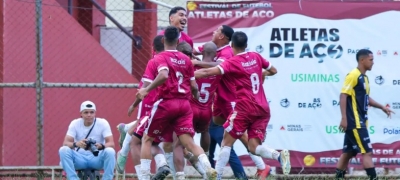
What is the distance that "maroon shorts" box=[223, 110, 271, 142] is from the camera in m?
12.2

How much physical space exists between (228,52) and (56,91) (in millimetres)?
4095

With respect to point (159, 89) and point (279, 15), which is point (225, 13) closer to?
point (279, 15)

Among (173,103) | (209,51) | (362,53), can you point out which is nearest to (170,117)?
(173,103)

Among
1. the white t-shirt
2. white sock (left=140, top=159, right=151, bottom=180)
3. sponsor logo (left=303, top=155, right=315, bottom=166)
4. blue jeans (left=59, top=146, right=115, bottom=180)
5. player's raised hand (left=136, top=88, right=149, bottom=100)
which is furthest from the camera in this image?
sponsor logo (left=303, top=155, right=315, bottom=166)

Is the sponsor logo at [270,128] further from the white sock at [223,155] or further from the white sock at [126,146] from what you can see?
the white sock at [126,146]

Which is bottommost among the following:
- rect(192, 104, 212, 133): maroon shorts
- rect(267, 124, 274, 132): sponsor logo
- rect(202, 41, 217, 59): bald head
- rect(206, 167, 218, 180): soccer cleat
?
rect(206, 167, 218, 180): soccer cleat

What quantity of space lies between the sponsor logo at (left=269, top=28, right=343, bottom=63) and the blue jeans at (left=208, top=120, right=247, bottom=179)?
191 cm

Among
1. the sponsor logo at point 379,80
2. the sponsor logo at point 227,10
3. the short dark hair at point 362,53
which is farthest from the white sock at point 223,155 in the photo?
the sponsor logo at point 379,80

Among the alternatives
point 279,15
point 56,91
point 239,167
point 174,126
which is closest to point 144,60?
point 56,91

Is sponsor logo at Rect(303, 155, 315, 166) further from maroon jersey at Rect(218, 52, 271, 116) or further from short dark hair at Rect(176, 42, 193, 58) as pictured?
short dark hair at Rect(176, 42, 193, 58)

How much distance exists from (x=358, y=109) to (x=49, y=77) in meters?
4.97

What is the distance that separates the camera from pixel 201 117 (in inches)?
503

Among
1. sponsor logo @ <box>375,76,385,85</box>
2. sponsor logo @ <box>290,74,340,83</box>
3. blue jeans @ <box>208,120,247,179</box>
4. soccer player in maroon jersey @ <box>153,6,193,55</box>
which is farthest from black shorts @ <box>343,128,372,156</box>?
soccer player in maroon jersey @ <box>153,6,193,55</box>

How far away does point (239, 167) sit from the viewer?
44.3 ft
